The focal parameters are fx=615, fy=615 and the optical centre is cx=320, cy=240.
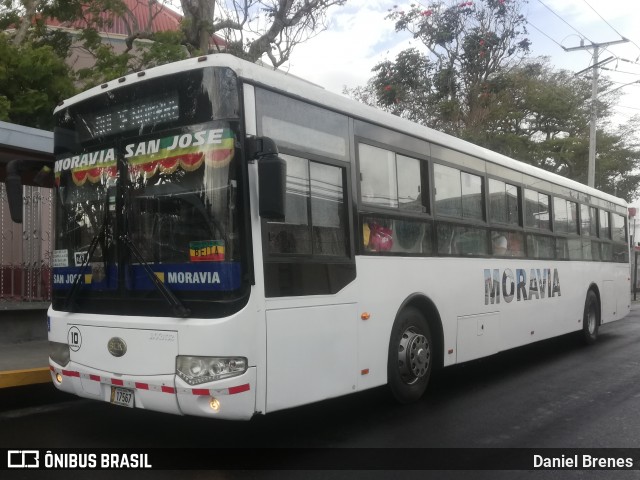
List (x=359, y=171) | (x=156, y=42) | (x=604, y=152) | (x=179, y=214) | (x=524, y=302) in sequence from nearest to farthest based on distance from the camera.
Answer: (x=179, y=214), (x=359, y=171), (x=524, y=302), (x=156, y=42), (x=604, y=152)

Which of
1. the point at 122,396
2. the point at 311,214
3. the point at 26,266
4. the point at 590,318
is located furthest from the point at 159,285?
the point at 590,318

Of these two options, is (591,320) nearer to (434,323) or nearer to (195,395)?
(434,323)

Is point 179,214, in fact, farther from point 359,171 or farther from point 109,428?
point 109,428

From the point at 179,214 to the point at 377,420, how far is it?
2.94 m

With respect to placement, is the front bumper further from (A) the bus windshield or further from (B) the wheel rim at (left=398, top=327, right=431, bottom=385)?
(B) the wheel rim at (left=398, top=327, right=431, bottom=385)

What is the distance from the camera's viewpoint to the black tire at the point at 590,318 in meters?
11.4

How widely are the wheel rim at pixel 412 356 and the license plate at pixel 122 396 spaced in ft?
9.04

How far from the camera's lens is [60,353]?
17.6 ft

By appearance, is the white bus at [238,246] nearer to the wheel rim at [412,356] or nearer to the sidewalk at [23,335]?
the wheel rim at [412,356]

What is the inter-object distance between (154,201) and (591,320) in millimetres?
9610

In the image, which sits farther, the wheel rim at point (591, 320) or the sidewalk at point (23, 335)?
the wheel rim at point (591, 320)

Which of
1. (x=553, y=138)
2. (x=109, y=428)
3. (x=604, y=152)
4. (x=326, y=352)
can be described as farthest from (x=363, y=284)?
(x=604, y=152)

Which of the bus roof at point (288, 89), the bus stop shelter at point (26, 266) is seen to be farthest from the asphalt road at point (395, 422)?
the bus roof at point (288, 89)

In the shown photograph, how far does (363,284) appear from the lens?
5730 millimetres
